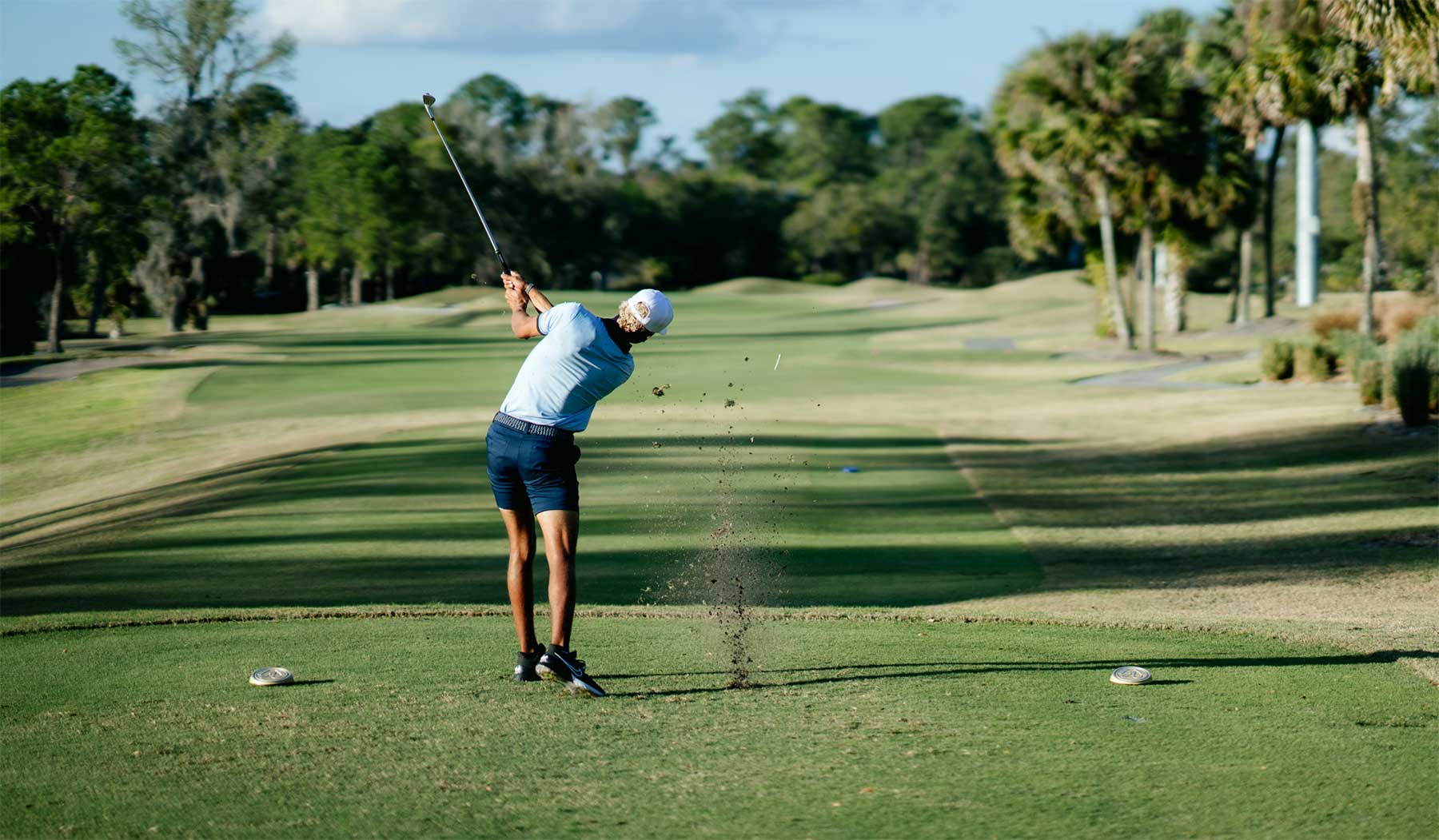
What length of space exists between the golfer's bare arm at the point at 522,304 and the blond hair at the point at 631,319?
0.45 metres

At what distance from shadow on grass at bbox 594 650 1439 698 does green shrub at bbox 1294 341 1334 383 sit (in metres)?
25.6

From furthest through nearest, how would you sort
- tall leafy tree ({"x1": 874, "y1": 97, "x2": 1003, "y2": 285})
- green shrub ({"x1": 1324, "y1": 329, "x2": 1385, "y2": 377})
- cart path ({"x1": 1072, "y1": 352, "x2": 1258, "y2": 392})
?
tall leafy tree ({"x1": 874, "y1": 97, "x2": 1003, "y2": 285}), cart path ({"x1": 1072, "y1": 352, "x2": 1258, "y2": 392}), green shrub ({"x1": 1324, "y1": 329, "x2": 1385, "y2": 377})

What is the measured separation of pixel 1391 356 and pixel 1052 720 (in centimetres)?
1826

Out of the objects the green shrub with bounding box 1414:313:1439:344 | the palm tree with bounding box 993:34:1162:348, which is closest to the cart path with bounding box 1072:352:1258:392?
the palm tree with bounding box 993:34:1162:348

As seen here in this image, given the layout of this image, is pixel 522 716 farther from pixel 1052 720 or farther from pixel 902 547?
pixel 902 547

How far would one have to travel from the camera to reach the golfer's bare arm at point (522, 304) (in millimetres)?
6980

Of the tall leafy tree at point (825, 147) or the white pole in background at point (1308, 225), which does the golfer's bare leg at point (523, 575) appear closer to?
the white pole in background at point (1308, 225)

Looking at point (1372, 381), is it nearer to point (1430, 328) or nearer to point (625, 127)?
point (1430, 328)

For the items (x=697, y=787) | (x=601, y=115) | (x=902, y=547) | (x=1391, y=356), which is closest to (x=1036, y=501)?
(x=902, y=547)

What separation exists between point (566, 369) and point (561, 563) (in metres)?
0.96

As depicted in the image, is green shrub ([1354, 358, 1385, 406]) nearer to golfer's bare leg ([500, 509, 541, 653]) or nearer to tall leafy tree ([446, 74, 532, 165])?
golfer's bare leg ([500, 509, 541, 653])

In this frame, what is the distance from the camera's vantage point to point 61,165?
19.1 m

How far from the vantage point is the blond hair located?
6.64 metres

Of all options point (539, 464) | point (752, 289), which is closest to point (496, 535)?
point (539, 464)
